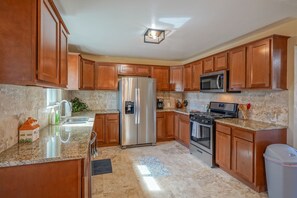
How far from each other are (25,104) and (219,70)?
331cm

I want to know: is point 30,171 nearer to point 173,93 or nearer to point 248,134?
point 248,134

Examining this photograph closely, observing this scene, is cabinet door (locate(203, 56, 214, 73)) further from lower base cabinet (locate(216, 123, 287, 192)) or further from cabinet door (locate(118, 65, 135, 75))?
cabinet door (locate(118, 65, 135, 75))

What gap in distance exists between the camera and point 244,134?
8.45 ft

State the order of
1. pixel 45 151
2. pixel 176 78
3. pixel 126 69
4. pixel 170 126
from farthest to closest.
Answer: pixel 176 78, pixel 170 126, pixel 126 69, pixel 45 151

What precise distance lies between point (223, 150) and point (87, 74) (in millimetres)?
3520

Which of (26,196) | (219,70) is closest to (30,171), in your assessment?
(26,196)

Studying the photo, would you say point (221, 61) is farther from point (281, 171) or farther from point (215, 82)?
point (281, 171)

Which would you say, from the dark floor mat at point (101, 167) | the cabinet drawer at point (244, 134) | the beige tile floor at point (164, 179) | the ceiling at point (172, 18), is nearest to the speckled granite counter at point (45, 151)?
the beige tile floor at point (164, 179)

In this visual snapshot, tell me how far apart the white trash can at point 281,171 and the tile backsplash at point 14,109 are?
2.90 meters

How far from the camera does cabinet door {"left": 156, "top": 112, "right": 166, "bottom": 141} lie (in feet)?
15.9

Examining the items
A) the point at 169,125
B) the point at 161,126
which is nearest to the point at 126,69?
the point at 161,126

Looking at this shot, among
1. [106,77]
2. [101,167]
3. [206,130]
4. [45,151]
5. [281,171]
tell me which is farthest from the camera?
[106,77]

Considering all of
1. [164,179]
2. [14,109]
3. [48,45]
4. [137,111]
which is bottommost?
[164,179]

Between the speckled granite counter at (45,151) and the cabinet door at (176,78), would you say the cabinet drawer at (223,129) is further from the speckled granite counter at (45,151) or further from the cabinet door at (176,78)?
the speckled granite counter at (45,151)
